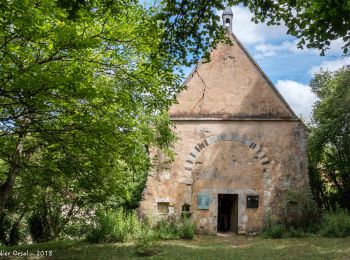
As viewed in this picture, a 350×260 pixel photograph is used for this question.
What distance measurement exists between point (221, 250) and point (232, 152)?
5841 millimetres

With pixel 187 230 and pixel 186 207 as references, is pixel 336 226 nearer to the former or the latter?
pixel 187 230

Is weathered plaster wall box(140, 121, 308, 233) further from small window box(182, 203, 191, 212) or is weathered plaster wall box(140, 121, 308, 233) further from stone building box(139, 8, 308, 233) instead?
small window box(182, 203, 191, 212)

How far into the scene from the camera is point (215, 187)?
16.2 meters

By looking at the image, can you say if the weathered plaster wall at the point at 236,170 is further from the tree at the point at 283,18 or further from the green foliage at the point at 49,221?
the tree at the point at 283,18

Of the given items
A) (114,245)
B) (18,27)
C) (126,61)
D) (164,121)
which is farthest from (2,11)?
(114,245)

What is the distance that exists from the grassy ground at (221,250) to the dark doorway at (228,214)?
119 inches

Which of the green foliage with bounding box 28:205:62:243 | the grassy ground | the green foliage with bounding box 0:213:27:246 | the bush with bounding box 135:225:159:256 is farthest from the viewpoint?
the green foliage with bounding box 0:213:27:246

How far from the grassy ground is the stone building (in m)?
2.34

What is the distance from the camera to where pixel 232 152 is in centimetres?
1641

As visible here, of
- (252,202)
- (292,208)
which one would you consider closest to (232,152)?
(252,202)

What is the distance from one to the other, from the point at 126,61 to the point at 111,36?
973mm

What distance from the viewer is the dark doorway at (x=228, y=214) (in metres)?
16.8

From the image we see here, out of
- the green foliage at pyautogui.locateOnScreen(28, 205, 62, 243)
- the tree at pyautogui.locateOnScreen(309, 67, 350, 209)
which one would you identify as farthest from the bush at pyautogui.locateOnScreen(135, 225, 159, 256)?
the tree at pyautogui.locateOnScreen(309, 67, 350, 209)

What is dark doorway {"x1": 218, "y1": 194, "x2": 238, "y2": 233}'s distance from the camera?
1684 cm
